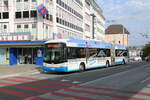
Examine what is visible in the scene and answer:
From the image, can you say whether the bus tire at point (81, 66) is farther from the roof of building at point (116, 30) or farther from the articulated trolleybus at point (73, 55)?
the roof of building at point (116, 30)

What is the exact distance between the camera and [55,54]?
17344mm

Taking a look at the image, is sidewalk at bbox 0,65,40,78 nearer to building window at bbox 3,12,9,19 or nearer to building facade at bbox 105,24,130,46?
building window at bbox 3,12,9,19

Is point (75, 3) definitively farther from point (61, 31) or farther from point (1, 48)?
point (1, 48)

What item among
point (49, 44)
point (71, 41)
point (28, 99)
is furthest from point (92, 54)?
point (28, 99)

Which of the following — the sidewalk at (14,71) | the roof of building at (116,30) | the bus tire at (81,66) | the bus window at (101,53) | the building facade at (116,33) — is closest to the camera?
the sidewalk at (14,71)

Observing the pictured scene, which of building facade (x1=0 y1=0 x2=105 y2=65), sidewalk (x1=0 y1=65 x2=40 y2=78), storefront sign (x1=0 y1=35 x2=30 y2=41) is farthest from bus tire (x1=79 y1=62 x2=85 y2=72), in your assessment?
storefront sign (x1=0 y1=35 x2=30 y2=41)

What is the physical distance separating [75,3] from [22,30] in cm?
1773

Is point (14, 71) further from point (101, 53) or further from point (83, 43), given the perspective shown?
point (101, 53)

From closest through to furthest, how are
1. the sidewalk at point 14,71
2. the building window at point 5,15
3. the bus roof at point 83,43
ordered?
the bus roof at point 83,43 < the sidewalk at point 14,71 < the building window at point 5,15

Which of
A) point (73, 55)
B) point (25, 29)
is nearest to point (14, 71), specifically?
point (73, 55)

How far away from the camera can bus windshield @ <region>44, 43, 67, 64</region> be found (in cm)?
1712

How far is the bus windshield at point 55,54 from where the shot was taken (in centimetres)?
1712

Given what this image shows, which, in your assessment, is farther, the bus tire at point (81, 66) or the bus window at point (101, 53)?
the bus window at point (101, 53)

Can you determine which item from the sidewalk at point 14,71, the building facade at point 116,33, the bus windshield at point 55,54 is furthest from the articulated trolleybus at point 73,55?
the building facade at point 116,33
